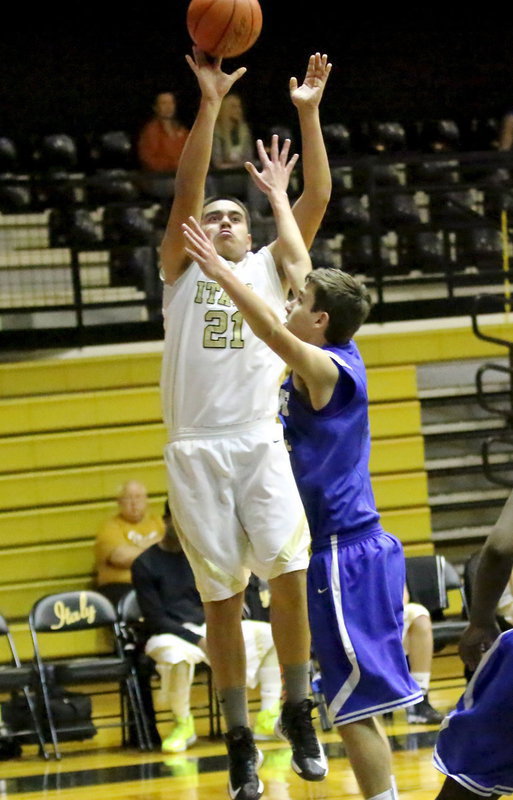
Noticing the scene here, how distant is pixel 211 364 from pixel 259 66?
10.1 m

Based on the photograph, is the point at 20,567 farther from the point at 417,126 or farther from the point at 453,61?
the point at 453,61

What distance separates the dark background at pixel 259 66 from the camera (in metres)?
13.6

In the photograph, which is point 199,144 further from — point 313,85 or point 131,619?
point 131,619

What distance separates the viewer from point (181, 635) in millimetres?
7902

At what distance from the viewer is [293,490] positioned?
485cm

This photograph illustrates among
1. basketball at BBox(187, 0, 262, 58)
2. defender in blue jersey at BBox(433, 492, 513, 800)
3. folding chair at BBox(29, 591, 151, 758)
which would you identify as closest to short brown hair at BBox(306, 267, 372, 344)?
basketball at BBox(187, 0, 262, 58)

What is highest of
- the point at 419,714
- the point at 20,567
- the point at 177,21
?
the point at 177,21

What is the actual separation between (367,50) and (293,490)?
1064 centimetres

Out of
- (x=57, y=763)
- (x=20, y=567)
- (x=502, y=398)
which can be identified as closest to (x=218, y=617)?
(x=57, y=763)

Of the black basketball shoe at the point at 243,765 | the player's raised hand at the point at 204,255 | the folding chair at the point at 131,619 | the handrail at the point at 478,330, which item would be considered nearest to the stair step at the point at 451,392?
the handrail at the point at 478,330

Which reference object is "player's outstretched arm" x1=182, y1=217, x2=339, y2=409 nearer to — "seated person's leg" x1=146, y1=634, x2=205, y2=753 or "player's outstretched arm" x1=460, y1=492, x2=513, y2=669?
"player's outstretched arm" x1=460, y1=492, x2=513, y2=669

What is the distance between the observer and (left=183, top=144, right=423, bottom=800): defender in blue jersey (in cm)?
434

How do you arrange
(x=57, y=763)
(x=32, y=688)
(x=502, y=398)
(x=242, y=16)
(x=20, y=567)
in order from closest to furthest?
(x=242, y=16) → (x=57, y=763) → (x=32, y=688) → (x=20, y=567) → (x=502, y=398)

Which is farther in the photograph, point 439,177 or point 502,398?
point 439,177
